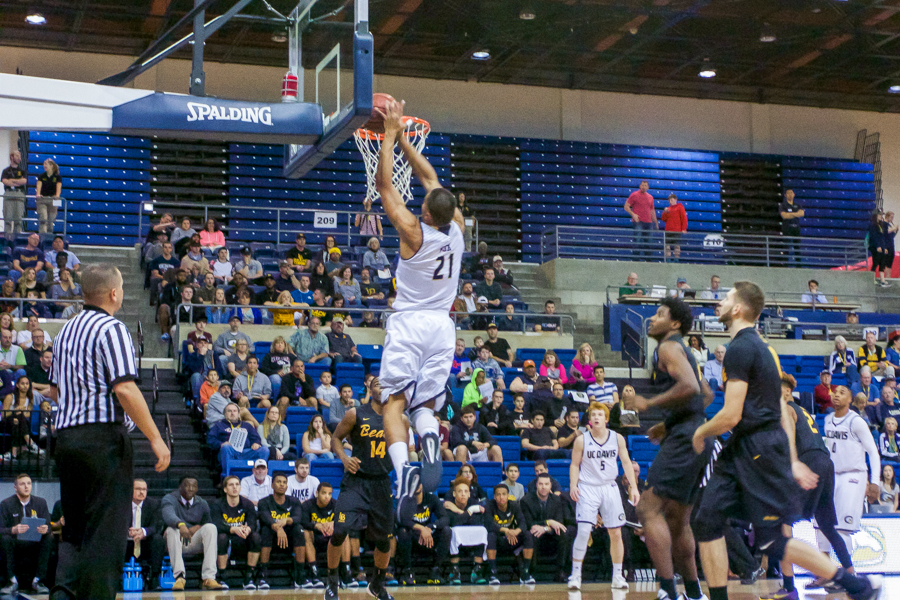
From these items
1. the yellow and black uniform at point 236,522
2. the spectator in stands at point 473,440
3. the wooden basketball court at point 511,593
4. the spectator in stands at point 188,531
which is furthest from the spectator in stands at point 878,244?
the spectator in stands at point 188,531

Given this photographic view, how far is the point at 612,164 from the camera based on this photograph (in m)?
24.9

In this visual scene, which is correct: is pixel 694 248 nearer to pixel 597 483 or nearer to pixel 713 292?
pixel 713 292

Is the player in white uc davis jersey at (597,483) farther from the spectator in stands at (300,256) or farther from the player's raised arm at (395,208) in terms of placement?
the spectator in stands at (300,256)

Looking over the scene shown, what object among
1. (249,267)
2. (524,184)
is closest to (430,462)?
(249,267)

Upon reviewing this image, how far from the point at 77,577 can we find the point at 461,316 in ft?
43.3

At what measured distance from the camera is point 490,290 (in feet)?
61.2

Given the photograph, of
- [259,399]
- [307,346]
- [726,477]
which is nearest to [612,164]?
[307,346]

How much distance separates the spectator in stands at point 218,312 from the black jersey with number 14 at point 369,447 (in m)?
7.58

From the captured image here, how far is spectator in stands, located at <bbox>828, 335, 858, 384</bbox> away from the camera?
17.8 m

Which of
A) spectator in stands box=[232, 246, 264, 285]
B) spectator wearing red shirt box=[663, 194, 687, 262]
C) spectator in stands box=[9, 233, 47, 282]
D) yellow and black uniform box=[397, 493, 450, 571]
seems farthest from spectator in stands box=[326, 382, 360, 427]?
spectator wearing red shirt box=[663, 194, 687, 262]

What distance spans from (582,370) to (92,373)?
12.1 metres

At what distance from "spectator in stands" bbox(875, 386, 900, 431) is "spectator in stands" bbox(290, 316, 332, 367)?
8813 mm

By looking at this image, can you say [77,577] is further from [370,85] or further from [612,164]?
[612,164]

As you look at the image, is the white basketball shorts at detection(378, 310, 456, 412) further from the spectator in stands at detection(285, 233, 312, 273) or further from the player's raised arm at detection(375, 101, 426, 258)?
the spectator in stands at detection(285, 233, 312, 273)
